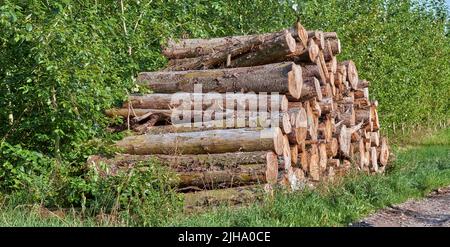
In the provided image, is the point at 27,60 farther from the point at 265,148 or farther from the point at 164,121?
the point at 265,148

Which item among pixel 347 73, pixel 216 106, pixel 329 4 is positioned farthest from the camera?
pixel 329 4

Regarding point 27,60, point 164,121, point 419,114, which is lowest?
point 419,114

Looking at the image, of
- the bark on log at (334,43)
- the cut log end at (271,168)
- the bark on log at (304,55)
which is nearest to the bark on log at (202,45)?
the bark on log at (304,55)

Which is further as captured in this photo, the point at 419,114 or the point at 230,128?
the point at 419,114

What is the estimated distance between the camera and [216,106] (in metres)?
10.1

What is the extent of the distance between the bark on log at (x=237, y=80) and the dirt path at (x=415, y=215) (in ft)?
7.27

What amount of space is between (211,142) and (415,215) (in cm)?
264

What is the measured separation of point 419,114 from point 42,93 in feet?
59.1

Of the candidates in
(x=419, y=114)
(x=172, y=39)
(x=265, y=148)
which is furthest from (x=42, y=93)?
(x=419, y=114)

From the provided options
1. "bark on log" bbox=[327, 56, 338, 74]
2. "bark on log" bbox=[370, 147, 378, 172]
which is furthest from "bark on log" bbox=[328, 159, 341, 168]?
"bark on log" bbox=[370, 147, 378, 172]

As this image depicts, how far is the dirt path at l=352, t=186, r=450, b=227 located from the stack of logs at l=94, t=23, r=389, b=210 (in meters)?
1.18

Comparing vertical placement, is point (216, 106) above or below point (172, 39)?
below

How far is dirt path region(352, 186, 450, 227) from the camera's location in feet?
27.1

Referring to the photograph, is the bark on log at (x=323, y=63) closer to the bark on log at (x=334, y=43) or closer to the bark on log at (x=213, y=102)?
the bark on log at (x=334, y=43)
